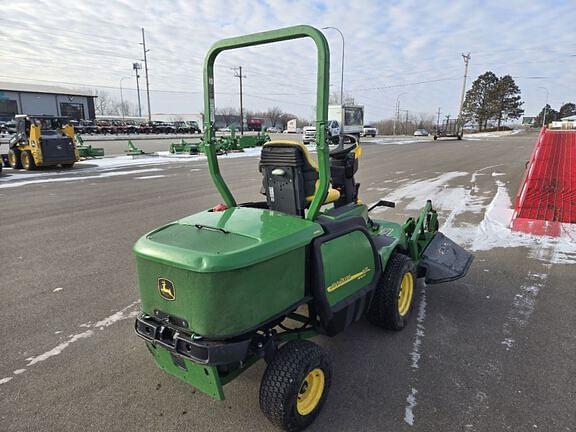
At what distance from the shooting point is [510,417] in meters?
2.45

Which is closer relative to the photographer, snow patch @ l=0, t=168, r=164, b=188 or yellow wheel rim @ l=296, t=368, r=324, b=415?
yellow wheel rim @ l=296, t=368, r=324, b=415

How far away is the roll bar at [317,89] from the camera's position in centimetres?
229

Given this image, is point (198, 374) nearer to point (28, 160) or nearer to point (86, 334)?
point (86, 334)

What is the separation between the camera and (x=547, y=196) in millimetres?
7594

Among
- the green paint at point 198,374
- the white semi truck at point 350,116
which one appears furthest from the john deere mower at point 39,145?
the white semi truck at point 350,116

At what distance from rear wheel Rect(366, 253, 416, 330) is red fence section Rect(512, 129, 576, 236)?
3957 mm

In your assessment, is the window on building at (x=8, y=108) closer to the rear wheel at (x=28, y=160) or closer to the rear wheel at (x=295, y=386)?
the rear wheel at (x=28, y=160)

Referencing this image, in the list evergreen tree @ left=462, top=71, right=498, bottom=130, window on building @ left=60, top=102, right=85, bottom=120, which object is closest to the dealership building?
window on building @ left=60, top=102, right=85, bottom=120

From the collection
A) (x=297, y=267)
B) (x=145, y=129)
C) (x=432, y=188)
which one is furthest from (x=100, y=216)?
(x=145, y=129)

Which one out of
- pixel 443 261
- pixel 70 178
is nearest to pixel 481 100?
pixel 70 178

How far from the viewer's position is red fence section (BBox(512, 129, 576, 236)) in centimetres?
666

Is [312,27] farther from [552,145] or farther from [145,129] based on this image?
[145,129]

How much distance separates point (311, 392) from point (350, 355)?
0.73 m

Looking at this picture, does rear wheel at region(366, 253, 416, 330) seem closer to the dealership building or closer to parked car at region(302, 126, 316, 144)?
parked car at region(302, 126, 316, 144)
